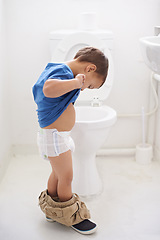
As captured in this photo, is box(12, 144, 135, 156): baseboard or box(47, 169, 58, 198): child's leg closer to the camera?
box(47, 169, 58, 198): child's leg

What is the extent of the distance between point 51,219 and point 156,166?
922mm

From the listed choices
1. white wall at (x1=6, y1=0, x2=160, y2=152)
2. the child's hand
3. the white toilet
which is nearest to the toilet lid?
the white toilet

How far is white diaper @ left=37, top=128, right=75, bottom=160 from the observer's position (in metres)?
1.36

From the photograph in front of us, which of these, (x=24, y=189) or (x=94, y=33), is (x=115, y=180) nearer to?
(x=24, y=189)

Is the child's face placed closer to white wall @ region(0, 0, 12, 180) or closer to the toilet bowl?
the toilet bowl

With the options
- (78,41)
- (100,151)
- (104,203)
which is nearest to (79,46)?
(78,41)

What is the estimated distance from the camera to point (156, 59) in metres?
1.14

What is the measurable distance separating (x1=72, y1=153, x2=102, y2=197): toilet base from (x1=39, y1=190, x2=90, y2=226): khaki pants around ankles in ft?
0.83

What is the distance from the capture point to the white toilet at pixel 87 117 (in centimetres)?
162

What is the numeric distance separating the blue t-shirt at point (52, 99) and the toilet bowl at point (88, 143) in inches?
10.8

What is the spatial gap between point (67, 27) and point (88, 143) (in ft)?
2.93

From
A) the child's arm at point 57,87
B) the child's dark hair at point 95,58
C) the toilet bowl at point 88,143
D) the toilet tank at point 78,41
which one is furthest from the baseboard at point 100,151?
the child's arm at point 57,87

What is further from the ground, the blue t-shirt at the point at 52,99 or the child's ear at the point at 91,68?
the child's ear at the point at 91,68

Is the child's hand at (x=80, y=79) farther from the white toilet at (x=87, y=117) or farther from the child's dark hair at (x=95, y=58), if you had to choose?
the white toilet at (x=87, y=117)
